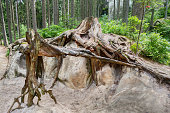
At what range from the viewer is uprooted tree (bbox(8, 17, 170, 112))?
2734 millimetres

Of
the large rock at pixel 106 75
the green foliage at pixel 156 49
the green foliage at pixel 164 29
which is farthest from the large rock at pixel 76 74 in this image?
the green foliage at pixel 164 29

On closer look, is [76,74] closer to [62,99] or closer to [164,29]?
[62,99]

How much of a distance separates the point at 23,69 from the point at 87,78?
10.3 ft

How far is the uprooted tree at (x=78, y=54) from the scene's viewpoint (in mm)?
2734

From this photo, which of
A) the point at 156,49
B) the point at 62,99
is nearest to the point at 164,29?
the point at 156,49

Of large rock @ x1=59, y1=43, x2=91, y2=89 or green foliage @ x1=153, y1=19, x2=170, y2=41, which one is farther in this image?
green foliage @ x1=153, y1=19, x2=170, y2=41

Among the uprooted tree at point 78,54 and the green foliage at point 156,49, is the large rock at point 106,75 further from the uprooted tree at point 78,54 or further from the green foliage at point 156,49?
the green foliage at point 156,49

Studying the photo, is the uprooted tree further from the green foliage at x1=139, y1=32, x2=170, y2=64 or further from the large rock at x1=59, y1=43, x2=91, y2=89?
the green foliage at x1=139, y1=32, x2=170, y2=64

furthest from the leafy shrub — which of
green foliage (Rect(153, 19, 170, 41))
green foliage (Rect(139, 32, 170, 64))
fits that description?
green foliage (Rect(153, 19, 170, 41))

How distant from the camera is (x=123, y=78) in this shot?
3748mm

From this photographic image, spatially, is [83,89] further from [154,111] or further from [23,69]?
[23,69]

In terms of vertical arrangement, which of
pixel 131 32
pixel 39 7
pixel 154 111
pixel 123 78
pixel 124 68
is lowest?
pixel 154 111

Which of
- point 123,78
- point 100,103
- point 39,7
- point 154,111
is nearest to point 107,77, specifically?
point 123,78

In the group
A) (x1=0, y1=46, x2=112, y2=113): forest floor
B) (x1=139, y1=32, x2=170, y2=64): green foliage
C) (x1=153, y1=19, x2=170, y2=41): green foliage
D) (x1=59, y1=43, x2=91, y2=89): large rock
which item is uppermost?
(x1=153, y1=19, x2=170, y2=41): green foliage
